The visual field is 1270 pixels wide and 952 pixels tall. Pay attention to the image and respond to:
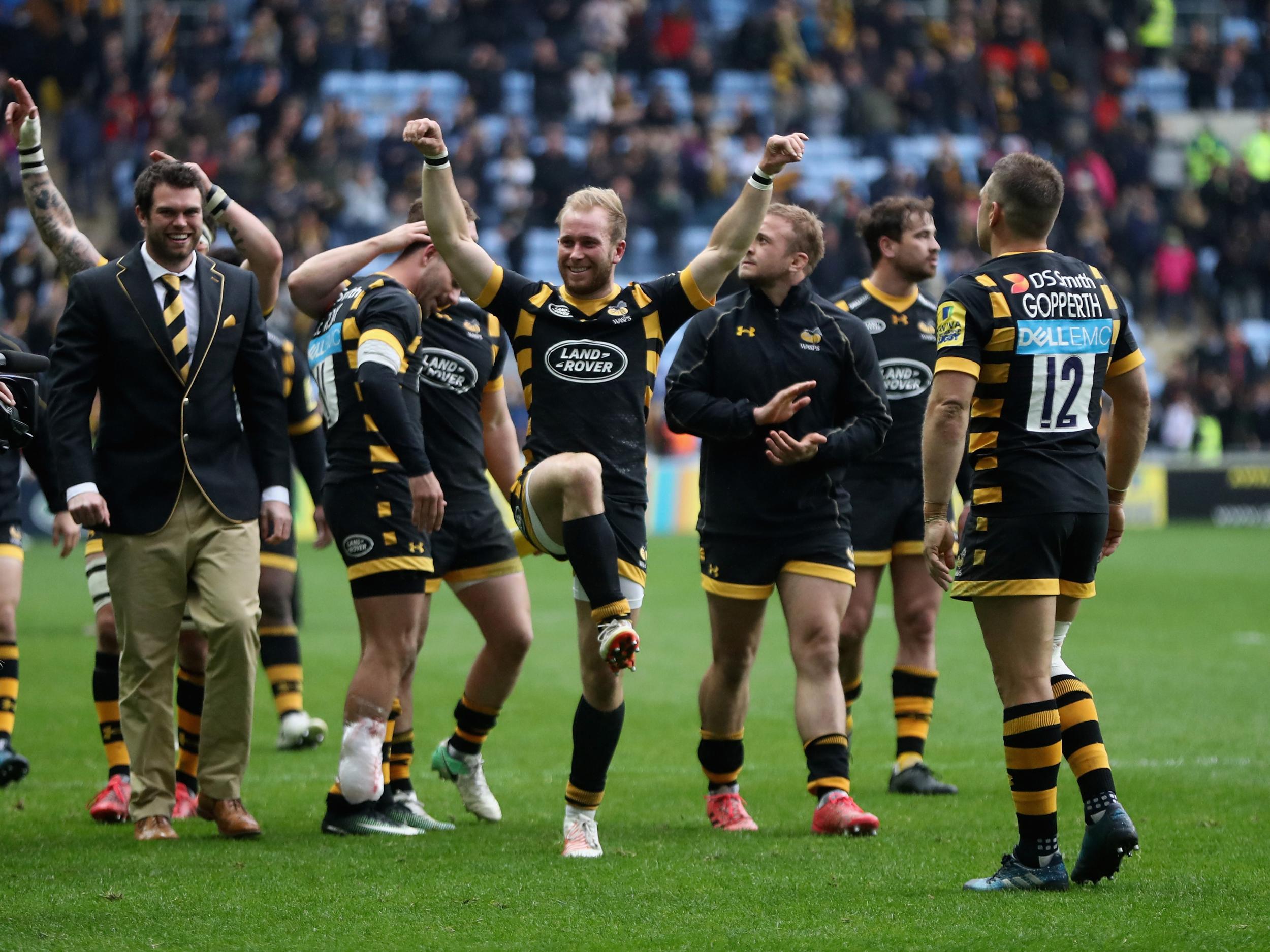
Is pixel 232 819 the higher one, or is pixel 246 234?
pixel 246 234

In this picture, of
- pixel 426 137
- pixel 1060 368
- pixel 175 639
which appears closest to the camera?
pixel 1060 368

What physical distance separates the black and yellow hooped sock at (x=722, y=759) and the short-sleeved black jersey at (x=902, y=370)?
1708 mm

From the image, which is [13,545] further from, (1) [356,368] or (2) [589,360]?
(2) [589,360]

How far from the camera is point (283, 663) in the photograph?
8945mm

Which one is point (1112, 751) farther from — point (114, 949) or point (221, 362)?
point (114, 949)

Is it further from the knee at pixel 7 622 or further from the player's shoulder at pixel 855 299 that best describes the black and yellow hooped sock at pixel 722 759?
the knee at pixel 7 622

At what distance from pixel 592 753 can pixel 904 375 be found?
112 inches

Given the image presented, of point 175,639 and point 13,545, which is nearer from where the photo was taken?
point 175,639

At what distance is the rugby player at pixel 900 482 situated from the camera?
7.65 meters

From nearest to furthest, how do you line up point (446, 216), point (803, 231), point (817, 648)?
point (446, 216), point (817, 648), point (803, 231)

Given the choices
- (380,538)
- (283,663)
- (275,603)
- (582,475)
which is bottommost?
(283,663)

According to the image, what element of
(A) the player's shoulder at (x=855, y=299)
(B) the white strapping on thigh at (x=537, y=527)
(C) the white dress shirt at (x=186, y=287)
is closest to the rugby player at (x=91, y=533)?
(C) the white dress shirt at (x=186, y=287)

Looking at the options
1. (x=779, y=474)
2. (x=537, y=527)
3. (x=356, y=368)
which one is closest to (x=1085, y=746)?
(x=779, y=474)

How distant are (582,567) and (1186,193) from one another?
25.7 m
